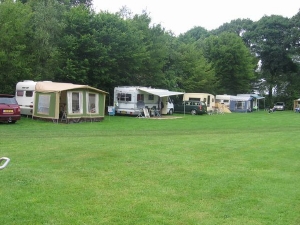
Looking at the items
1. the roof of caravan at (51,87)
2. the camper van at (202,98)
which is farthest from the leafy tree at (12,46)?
the camper van at (202,98)

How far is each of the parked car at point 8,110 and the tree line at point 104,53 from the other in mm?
3766

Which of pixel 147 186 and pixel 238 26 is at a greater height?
pixel 238 26

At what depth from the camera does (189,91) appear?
1475 inches

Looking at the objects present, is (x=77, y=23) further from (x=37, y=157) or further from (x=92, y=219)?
(x=92, y=219)

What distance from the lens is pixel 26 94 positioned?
20.3 m

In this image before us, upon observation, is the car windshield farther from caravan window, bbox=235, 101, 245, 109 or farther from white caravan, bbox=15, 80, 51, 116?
caravan window, bbox=235, 101, 245, 109

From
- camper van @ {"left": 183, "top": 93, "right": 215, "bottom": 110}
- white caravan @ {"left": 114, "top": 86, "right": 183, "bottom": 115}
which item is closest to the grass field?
white caravan @ {"left": 114, "top": 86, "right": 183, "bottom": 115}

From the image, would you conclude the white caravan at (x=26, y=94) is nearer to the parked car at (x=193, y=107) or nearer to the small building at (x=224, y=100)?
the parked car at (x=193, y=107)

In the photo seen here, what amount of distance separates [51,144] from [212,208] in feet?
22.1

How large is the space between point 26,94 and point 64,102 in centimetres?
270

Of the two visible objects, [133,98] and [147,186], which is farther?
[133,98]

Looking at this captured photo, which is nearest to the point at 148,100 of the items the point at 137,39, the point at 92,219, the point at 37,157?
the point at 137,39

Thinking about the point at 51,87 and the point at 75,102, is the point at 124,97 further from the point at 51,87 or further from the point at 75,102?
the point at 51,87

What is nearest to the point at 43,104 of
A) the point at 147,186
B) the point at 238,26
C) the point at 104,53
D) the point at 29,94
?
the point at 29,94
